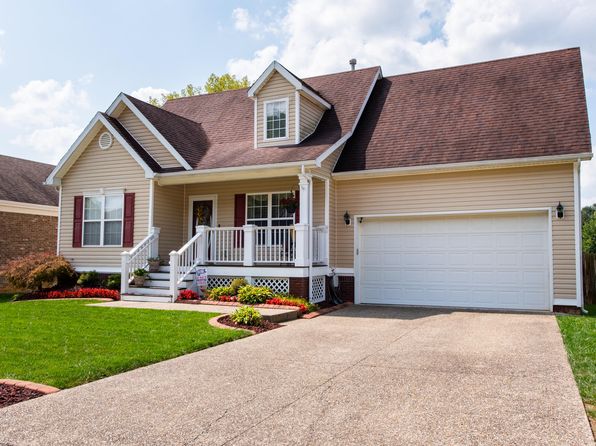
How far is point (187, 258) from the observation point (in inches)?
566

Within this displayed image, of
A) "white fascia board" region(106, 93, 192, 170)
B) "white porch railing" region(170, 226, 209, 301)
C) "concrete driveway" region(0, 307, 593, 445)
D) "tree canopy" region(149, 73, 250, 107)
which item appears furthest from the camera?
"tree canopy" region(149, 73, 250, 107)

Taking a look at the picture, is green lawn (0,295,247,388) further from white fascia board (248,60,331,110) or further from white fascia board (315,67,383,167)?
white fascia board (248,60,331,110)

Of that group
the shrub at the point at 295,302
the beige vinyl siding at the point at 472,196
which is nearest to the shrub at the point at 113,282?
the shrub at the point at 295,302

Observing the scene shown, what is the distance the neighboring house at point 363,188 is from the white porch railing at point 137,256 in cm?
5

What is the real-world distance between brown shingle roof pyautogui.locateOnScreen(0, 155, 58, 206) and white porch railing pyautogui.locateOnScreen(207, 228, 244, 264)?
1113 cm

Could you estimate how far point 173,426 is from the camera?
14.9ft

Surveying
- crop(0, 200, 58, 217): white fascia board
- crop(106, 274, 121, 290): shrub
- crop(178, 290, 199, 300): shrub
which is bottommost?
crop(178, 290, 199, 300): shrub

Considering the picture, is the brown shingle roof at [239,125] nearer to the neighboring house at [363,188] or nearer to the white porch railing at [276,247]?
the neighboring house at [363,188]

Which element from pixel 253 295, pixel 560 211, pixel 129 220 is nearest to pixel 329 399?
pixel 253 295

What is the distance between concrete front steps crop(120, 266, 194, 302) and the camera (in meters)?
13.8

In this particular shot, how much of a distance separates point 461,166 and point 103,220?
34.8 ft

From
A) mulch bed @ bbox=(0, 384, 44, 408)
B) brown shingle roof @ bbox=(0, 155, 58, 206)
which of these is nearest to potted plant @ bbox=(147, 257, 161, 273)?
mulch bed @ bbox=(0, 384, 44, 408)

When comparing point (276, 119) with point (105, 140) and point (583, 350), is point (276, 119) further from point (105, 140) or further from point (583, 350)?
point (583, 350)

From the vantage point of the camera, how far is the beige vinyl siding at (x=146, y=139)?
1588cm
